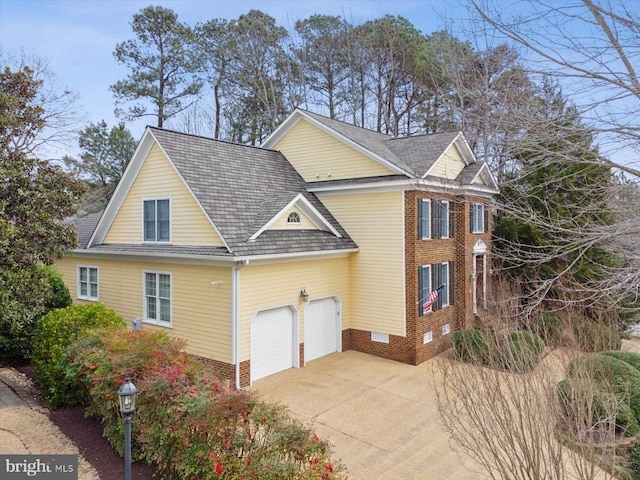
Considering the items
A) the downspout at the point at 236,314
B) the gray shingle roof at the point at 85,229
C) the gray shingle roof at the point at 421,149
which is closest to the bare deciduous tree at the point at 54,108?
the gray shingle roof at the point at 85,229

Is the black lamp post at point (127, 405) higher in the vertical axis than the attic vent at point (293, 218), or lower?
lower

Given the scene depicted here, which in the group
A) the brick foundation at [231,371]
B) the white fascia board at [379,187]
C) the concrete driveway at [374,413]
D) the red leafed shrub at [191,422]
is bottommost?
the concrete driveway at [374,413]

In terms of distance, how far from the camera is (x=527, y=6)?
473 cm

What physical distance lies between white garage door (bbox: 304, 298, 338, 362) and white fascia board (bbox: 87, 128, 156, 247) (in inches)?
285

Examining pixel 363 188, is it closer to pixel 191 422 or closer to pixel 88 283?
pixel 191 422

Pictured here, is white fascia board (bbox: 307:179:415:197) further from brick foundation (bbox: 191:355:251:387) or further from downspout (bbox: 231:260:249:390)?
brick foundation (bbox: 191:355:251:387)

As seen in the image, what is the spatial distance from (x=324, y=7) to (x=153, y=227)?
70.0 feet

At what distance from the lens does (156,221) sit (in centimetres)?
1357

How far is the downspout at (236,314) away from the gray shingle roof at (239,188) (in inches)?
21.4

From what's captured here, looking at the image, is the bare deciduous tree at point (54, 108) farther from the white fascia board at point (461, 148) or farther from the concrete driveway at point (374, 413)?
the white fascia board at point (461, 148)

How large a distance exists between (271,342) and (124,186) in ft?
24.3

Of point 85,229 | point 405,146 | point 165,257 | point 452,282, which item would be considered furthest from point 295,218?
point 85,229

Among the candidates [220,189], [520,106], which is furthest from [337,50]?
[520,106]

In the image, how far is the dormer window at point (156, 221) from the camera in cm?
1327
